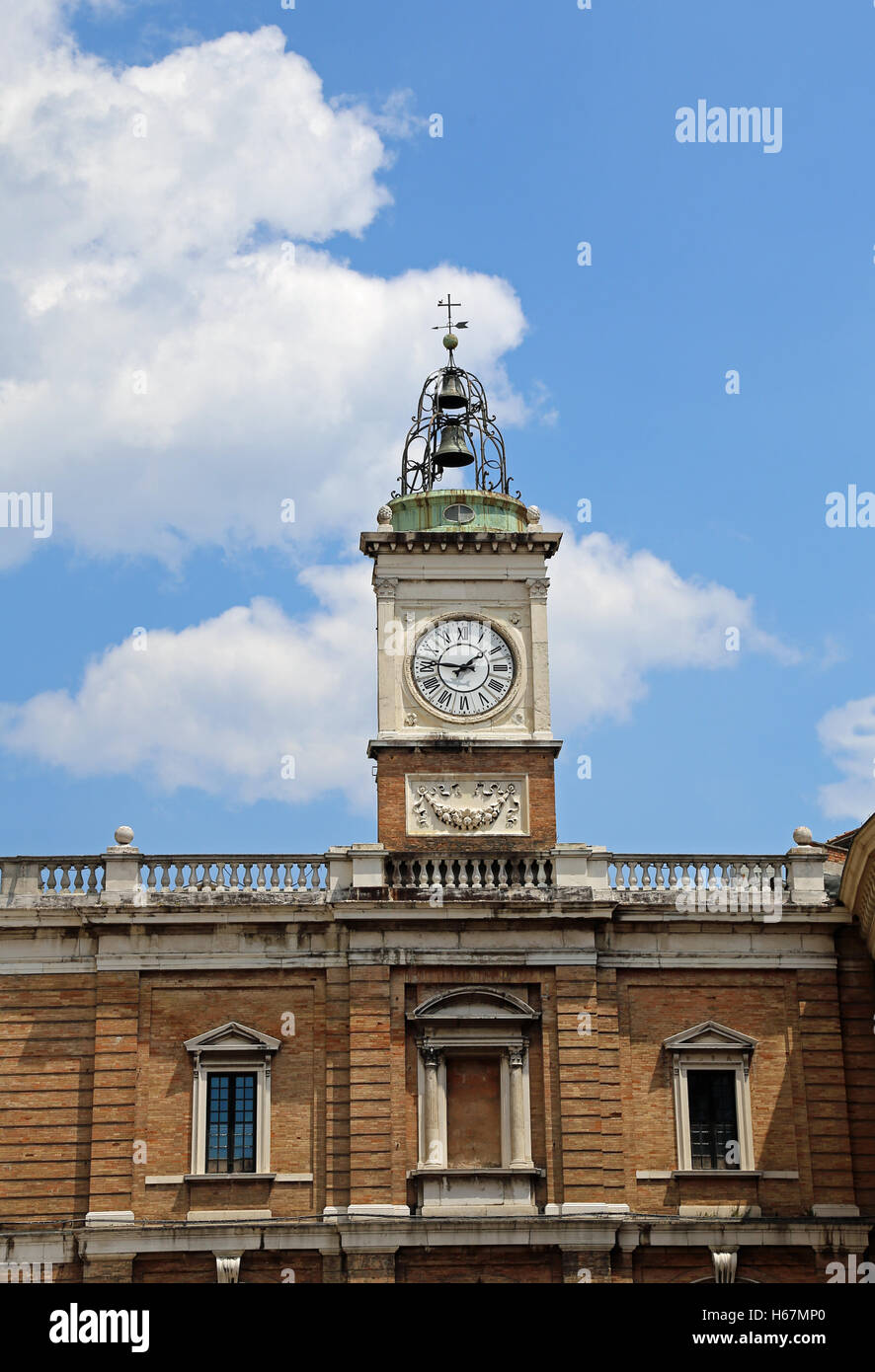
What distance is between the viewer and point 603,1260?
29062 mm

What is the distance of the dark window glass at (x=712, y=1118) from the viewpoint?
99.0 feet

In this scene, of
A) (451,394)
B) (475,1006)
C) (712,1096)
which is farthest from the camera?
(451,394)

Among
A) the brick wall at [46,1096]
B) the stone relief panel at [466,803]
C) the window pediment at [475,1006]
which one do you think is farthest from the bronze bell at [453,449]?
the brick wall at [46,1096]

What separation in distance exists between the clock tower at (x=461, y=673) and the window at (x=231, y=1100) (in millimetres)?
4019

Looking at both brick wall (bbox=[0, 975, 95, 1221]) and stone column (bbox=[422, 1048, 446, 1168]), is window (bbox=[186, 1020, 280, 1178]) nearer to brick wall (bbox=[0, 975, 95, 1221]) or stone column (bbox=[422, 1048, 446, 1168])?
brick wall (bbox=[0, 975, 95, 1221])

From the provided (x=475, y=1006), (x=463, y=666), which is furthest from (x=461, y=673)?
(x=475, y=1006)

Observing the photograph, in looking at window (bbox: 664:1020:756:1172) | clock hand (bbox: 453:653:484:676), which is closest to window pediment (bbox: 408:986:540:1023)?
window (bbox: 664:1020:756:1172)

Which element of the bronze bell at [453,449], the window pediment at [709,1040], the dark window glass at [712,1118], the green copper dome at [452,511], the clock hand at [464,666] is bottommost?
the dark window glass at [712,1118]

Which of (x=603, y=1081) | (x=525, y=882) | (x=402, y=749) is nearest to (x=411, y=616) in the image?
(x=402, y=749)

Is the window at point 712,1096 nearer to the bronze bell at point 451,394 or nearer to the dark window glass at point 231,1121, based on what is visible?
the dark window glass at point 231,1121

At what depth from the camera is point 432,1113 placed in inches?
1168

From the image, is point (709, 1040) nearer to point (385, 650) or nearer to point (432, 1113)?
point (432, 1113)

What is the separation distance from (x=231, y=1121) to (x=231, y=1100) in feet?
1.08
